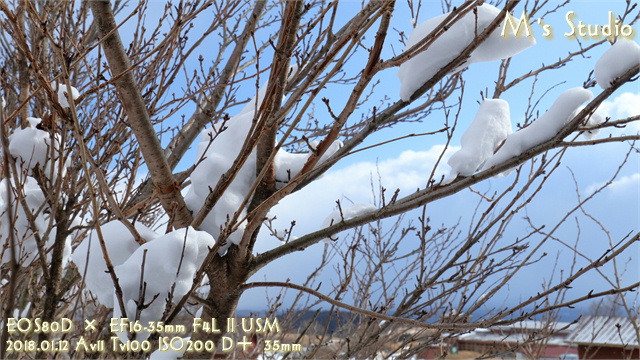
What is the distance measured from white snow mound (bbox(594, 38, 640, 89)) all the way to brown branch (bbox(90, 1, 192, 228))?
4.63 feet

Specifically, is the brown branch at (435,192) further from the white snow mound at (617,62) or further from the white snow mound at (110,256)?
the white snow mound at (110,256)

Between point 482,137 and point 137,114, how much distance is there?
3.91 feet

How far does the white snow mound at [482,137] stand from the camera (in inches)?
64.5

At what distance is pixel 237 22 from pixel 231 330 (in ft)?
10.3

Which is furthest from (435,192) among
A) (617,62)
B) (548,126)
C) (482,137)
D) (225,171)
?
(225,171)

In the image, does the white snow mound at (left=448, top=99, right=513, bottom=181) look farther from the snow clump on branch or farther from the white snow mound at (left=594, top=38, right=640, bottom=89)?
the snow clump on branch

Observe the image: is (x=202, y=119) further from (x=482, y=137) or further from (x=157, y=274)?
(x=482, y=137)

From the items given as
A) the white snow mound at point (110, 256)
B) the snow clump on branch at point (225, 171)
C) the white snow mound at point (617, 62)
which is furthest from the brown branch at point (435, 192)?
the white snow mound at point (110, 256)

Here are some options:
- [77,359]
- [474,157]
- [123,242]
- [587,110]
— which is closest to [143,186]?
[77,359]

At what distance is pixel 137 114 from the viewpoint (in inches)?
59.9

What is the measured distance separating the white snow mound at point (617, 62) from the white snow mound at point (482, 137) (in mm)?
380

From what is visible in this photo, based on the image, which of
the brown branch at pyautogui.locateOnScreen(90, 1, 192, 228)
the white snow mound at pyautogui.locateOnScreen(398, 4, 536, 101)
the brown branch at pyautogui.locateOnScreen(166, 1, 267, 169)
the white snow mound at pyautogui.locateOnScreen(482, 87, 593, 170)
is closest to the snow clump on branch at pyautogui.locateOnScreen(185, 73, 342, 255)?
the brown branch at pyautogui.locateOnScreen(90, 1, 192, 228)

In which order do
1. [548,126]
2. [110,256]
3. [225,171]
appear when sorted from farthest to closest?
1. [225,171]
2. [110,256]
3. [548,126]

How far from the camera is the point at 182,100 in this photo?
2.88 m
